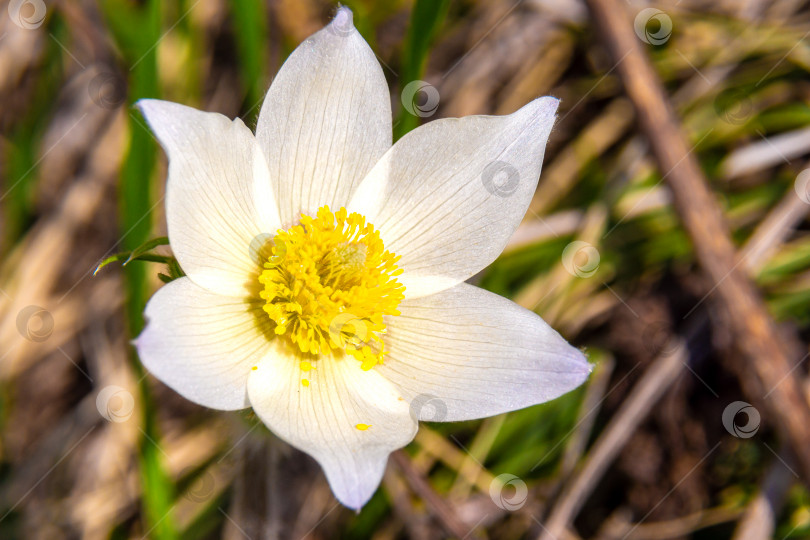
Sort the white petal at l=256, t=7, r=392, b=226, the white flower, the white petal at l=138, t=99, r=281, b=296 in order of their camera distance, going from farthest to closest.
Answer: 1. the white petal at l=256, t=7, r=392, b=226
2. the white flower
3. the white petal at l=138, t=99, r=281, b=296

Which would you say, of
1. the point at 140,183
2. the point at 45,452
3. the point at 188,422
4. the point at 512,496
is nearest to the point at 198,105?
the point at 140,183

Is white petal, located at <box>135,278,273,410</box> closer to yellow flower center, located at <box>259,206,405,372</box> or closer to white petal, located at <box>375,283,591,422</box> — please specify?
yellow flower center, located at <box>259,206,405,372</box>

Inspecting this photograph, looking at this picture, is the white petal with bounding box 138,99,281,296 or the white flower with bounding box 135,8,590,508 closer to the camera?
the white petal with bounding box 138,99,281,296

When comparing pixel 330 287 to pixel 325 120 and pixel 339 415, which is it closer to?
pixel 339 415

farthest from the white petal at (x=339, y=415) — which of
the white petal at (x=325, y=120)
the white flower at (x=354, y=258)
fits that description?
the white petal at (x=325, y=120)

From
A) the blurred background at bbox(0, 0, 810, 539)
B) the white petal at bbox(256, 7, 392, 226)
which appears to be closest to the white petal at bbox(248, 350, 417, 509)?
the white petal at bbox(256, 7, 392, 226)

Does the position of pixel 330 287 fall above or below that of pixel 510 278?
above

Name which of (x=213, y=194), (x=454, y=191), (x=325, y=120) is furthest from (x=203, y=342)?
(x=454, y=191)

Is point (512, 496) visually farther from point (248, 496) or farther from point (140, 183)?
point (140, 183)
